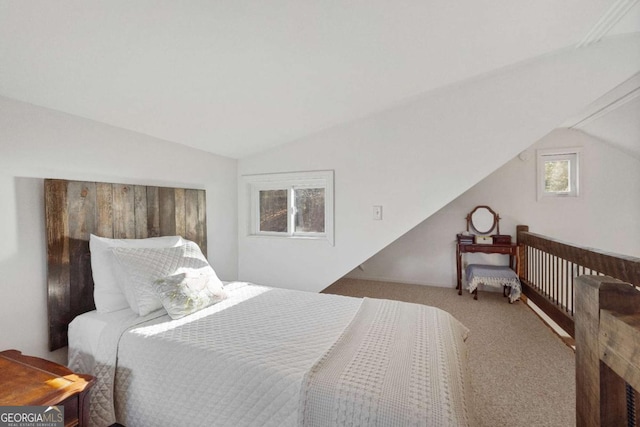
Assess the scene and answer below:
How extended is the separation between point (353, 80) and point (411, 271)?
3038mm

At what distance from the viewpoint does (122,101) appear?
1.81 meters

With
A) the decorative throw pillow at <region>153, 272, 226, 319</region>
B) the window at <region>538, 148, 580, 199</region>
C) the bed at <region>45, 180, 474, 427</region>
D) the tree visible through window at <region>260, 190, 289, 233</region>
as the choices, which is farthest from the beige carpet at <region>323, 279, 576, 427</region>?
the decorative throw pillow at <region>153, 272, 226, 319</region>

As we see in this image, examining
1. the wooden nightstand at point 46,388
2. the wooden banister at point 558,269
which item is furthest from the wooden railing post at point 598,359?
the wooden nightstand at point 46,388

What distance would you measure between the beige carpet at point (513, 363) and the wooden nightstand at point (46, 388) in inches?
77.8

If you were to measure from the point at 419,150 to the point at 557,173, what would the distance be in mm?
2366

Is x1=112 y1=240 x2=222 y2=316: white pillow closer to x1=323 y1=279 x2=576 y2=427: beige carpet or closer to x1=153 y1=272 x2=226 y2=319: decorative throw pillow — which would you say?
x1=153 y1=272 x2=226 y2=319: decorative throw pillow

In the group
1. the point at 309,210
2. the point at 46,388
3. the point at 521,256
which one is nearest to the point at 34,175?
the point at 46,388

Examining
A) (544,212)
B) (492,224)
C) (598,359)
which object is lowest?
(598,359)

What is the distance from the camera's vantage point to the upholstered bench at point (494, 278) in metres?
3.27

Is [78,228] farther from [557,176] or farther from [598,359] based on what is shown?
[557,176]

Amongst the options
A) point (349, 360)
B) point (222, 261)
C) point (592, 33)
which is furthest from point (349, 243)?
point (592, 33)

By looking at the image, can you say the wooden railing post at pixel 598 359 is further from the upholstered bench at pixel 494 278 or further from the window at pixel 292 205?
the upholstered bench at pixel 494 278

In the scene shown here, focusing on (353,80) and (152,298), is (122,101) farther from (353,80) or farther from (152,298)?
(353,80)

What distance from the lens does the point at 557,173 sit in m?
3.66
